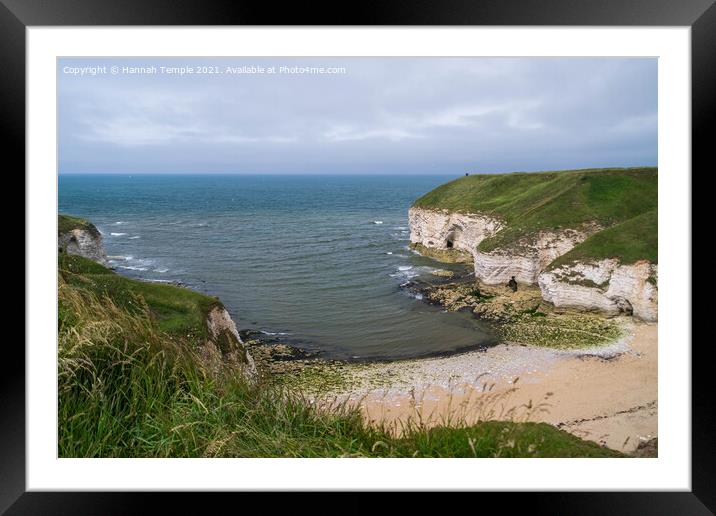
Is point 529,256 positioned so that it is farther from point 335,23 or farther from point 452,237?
point 335,23

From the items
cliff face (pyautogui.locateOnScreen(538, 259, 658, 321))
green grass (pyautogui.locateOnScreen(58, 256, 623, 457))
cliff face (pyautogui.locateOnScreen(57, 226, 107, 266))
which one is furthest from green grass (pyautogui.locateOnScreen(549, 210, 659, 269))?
cliff face (pyautogui.locateOnScreen(57, 226, 107, 266))

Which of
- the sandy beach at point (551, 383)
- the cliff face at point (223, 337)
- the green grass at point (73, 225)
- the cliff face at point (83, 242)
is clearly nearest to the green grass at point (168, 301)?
the cliff face at point (223, 337)

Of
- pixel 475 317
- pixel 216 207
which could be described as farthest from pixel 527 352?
pixel 216 207

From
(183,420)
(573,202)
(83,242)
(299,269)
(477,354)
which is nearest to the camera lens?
(183,420)

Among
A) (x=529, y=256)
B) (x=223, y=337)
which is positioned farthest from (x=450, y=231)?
(x=223, y=337)

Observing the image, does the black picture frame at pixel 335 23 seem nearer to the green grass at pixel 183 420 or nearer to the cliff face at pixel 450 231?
the green grass at pixel 183 420

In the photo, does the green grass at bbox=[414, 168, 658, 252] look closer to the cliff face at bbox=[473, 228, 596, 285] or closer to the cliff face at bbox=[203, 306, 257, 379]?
the cliff face at bbox=[473, 228, 596, 285]
